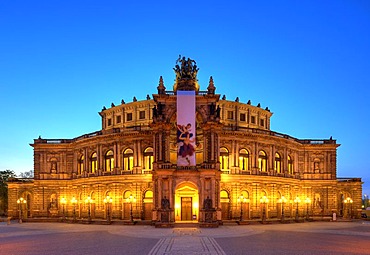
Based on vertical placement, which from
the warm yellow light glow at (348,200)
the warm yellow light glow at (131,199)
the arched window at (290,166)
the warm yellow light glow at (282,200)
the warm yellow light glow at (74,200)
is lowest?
the warm yellow light glow at (348,200)

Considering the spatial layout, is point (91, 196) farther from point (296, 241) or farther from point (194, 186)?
point (296, 241)

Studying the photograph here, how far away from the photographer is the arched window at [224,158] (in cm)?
7238

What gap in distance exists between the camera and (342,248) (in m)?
37.2

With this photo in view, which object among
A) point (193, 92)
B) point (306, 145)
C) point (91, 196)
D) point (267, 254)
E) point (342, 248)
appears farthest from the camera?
point (306, 145)

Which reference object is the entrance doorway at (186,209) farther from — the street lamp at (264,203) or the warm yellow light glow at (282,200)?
the warm yellow light glow at (282,200)

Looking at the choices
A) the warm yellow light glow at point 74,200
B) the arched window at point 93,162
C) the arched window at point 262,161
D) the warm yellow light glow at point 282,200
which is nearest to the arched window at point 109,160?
the arched window at point 93,162

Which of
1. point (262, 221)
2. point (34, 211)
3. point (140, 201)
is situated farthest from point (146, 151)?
point (34, 211)

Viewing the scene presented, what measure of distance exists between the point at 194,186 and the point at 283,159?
73.5ft

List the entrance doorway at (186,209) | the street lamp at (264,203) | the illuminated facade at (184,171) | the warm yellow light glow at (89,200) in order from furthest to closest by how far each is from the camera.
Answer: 1. the warm yellow light glow at (89,200)
2. the entrance doorway at (186,209)
3. the street lamp at (264,203)
4. the illuminated facade at (184,171)

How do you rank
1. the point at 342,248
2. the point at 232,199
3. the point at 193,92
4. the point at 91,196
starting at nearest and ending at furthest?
the point at 342,248 < the point at 193,92 < the point at 232,199 < the point at 91,196

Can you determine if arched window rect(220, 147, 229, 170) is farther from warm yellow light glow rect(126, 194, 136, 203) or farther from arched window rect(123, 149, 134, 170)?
warm yellow light glow rect(126, 194, 136, 203)

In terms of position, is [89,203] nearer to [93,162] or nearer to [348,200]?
[93,162]

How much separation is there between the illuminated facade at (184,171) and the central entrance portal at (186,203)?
0.17 m

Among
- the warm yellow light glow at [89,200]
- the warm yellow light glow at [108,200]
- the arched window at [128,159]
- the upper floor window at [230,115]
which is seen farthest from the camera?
the upper floor window at [230,115]
